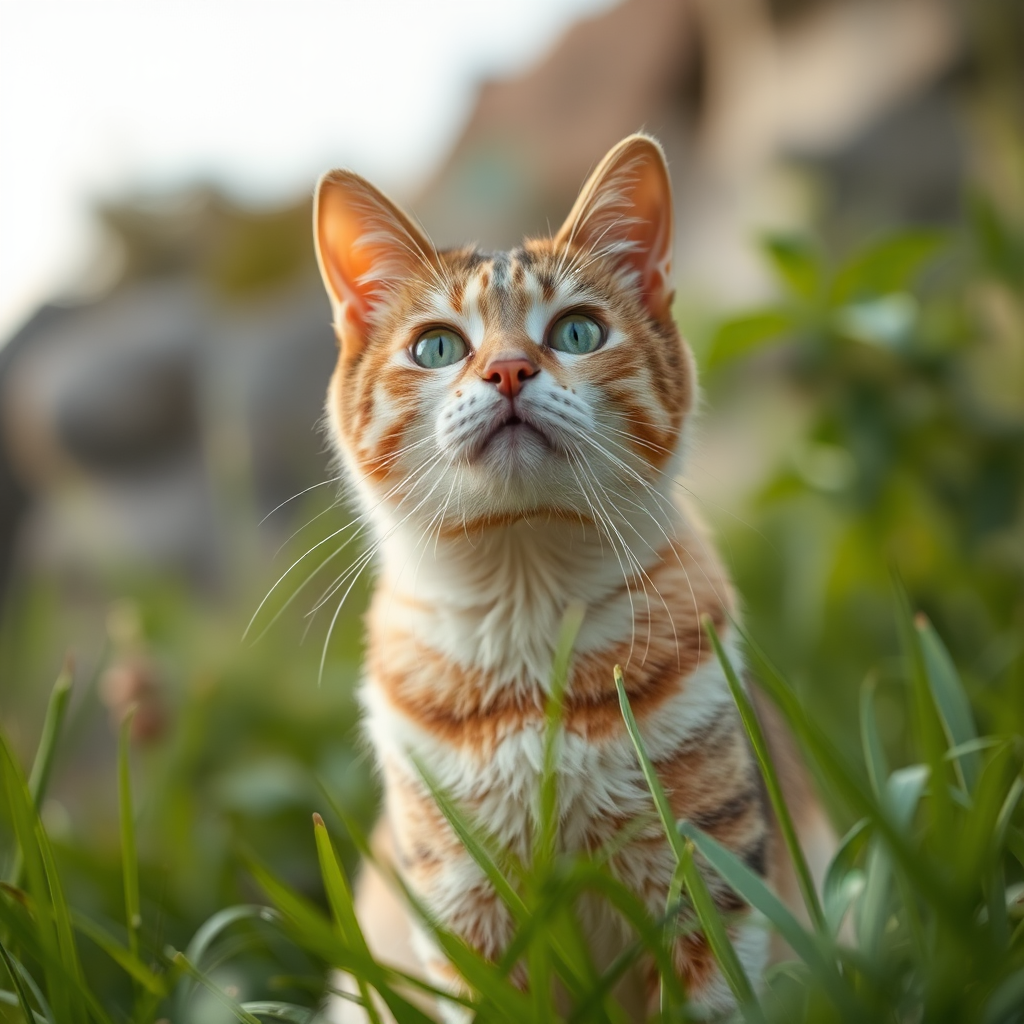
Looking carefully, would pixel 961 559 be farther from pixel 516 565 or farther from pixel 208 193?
pixel 208 193

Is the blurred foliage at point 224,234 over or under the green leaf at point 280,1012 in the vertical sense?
over

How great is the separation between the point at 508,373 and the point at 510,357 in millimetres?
22

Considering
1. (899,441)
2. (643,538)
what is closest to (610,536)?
(643,538)

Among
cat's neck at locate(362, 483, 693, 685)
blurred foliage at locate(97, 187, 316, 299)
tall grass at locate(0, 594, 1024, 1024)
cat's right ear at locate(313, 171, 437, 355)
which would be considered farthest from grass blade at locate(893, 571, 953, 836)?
blurred foliage at locate(97, 187, 316, 299)

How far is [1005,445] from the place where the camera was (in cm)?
211

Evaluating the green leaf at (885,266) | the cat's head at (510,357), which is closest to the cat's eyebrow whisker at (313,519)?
the cat's head at (510,357)

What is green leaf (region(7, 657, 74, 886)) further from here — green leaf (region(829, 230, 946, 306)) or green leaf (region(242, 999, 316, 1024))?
green leaf (region(829, 230, 946, 306))

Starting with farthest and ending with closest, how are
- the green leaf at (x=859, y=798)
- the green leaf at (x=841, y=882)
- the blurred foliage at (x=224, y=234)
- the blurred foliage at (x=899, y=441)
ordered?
1. the blurred foliage at (x=224, y=234)
2. the blurred foliage at (x=899, y=441)
3. the green leaf at (x=841, y=882)
4. the green leaf at (x=859, y=798)

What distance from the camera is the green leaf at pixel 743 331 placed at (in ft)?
6.36

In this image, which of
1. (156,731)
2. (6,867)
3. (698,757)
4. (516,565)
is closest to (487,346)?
(516,565)

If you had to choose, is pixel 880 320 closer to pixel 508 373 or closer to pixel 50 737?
pixel 508 373

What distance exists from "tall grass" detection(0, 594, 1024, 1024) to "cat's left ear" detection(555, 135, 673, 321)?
1.71 feet

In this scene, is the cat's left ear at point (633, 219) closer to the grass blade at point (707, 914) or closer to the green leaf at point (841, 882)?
the grass blade at point (707, 914)

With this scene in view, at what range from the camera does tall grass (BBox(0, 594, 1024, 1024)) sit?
0.81m
